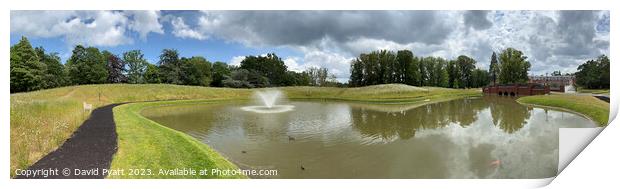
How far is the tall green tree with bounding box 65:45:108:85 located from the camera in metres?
13.3

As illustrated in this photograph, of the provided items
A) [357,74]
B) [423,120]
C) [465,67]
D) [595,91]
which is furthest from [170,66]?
[595,91]

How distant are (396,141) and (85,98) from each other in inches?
494

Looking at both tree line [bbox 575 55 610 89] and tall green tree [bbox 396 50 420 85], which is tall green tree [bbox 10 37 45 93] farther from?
tree line [bbox 575 55 610 89]

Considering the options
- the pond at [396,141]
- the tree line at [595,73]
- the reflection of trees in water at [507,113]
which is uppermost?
the tree line at [595,73]

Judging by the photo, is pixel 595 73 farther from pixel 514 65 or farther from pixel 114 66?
pixel 114 66

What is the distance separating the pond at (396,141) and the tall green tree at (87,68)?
11.0 ft

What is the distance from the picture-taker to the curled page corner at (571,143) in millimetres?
8789

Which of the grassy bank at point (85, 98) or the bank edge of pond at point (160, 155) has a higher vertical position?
the grassy bank at point (85, 98)

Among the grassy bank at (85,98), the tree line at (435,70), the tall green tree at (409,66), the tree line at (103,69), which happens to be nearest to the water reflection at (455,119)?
the grassy bank at (85,98)

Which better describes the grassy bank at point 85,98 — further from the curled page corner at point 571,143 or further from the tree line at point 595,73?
the curled page corner at point 571,143

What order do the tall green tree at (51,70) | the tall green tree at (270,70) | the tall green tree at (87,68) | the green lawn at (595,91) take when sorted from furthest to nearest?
the tall green tree at (270,70)
the tall green tree at (87,68)
the tall green tree at (51,70)
the green lawn at (595,91)

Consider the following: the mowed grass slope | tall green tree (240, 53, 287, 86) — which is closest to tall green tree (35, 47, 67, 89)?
the mowed grass slope
